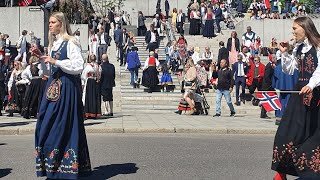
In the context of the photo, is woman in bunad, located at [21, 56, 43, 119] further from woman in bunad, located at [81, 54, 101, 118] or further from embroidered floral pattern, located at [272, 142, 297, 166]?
embroidered floral pattern, located at [272, 142, 297, 166]

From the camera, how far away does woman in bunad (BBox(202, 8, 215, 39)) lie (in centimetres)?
3359

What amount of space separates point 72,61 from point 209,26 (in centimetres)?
2563

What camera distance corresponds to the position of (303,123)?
817 cm

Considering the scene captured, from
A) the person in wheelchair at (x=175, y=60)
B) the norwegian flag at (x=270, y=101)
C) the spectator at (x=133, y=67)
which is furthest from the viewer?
the person in wheelchair at (x=175, y=60)

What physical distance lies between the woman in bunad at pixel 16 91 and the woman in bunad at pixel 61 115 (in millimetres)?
11047

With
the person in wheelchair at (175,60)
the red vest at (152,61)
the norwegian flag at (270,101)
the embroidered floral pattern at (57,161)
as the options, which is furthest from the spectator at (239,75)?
the embroidered floral pattern at (57,161)

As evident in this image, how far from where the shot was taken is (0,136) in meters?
14.8

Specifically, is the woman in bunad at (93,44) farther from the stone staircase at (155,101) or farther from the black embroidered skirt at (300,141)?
the black embroidered skirt at (300,141)

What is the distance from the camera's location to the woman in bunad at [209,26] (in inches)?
1323

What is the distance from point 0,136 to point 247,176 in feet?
22.9

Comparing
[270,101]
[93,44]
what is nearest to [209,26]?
[93,44]

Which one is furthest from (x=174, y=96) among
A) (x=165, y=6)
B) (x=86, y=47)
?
(x=165, y=6)

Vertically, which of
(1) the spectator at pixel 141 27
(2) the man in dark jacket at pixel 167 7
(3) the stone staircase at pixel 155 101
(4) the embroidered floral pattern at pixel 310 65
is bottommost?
(3) the stone staircase at pixel 155 101

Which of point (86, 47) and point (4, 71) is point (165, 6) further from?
point (4, 71)
